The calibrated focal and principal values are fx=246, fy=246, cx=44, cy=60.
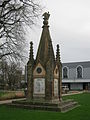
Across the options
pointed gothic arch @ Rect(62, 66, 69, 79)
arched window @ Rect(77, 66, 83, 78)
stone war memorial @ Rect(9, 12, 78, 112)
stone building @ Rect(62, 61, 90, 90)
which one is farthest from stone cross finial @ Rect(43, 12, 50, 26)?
pointed gothic arch @ Rect(62, 66, 69, 79)

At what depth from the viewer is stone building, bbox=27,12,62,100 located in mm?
21062

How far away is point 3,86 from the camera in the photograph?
185 ft

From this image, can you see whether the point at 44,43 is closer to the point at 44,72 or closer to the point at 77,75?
the point at 44,72

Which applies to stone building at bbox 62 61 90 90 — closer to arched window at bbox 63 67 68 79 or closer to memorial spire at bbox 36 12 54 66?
arched window at bbox 63 67 68 79

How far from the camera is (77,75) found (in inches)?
2665

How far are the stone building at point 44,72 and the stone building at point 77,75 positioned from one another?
44.4 meters

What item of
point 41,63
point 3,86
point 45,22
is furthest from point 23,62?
point 3,86

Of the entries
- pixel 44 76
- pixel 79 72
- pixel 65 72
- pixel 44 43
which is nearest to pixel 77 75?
pixel 79 72

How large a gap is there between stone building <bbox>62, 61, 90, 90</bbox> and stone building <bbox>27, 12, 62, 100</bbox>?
44.4 meters

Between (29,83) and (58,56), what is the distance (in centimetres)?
411

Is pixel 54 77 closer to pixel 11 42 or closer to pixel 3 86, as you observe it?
pixel 11 42

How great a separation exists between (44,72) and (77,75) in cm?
4741

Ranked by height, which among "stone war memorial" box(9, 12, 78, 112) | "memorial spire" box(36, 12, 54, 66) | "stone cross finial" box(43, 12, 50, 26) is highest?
"stone cross finial" box(43, 12, 50, 26)

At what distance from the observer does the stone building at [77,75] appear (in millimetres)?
66144
